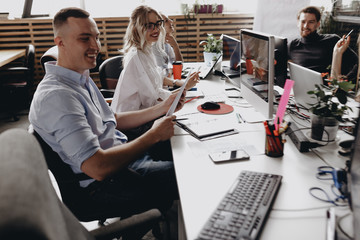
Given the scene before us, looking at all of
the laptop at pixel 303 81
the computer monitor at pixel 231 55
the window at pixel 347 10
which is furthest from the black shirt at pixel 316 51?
the laptop at pixel 303 81

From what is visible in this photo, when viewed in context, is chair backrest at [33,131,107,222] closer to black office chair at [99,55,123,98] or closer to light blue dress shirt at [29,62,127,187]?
light blue dress shirt at [29,62,127,187]

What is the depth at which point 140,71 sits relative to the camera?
6.79ft

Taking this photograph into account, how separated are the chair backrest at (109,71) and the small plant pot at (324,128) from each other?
70.2 inches

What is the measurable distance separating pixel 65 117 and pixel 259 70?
1.03 m

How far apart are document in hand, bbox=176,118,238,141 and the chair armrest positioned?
588 millimetres

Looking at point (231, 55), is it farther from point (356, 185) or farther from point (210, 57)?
point (356, 185)

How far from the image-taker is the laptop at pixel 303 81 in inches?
63.0

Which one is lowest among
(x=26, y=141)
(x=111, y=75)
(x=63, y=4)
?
(x=111, y=75)

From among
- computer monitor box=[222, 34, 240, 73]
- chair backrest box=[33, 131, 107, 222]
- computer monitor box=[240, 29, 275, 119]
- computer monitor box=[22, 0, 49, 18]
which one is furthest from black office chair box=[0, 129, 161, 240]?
computer monitor box=[22, 0, 49, 18]

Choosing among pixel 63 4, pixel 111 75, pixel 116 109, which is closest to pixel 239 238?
pixel 116 109

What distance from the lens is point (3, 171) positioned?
0.47 m

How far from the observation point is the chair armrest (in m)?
0.97

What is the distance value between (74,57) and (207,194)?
90cm

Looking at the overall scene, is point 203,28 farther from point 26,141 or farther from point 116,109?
point 26,141
